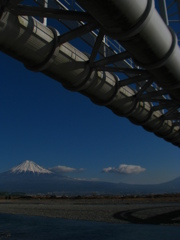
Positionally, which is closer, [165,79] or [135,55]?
[135,55]

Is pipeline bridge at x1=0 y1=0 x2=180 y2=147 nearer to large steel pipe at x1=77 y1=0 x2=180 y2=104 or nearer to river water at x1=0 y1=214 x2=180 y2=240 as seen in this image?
large steel pipe at x1=77 y1=0 x2=180 y2=104

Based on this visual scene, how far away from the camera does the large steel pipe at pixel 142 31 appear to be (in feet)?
20.0

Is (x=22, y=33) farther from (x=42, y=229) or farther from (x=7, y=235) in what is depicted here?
(x=42, y=229)

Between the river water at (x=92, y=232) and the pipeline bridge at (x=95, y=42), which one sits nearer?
the pipeline bridge at (x=95, y=42)

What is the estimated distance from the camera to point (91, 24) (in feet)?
28.5

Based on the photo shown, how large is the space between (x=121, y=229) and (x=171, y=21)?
27204 mm

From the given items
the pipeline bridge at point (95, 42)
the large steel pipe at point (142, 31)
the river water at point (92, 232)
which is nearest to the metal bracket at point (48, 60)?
the pipeline bridge at point (95, 42)

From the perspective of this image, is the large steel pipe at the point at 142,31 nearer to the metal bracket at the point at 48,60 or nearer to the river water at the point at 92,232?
the metal bracket at the point at 48,60

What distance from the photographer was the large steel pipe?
6108 mm

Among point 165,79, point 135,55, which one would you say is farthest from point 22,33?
point 165,79

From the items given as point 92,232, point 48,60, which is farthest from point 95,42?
point 92,232

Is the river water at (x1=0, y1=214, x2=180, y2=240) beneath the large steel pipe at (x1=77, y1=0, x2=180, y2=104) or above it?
beneath

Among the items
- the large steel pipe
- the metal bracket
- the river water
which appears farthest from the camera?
the river water

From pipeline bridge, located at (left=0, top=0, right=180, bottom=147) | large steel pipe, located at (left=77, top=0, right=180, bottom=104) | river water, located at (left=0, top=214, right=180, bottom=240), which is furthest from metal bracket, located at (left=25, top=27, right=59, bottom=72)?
river water, located at (left=0, top=214, right=180, bottom=240)
